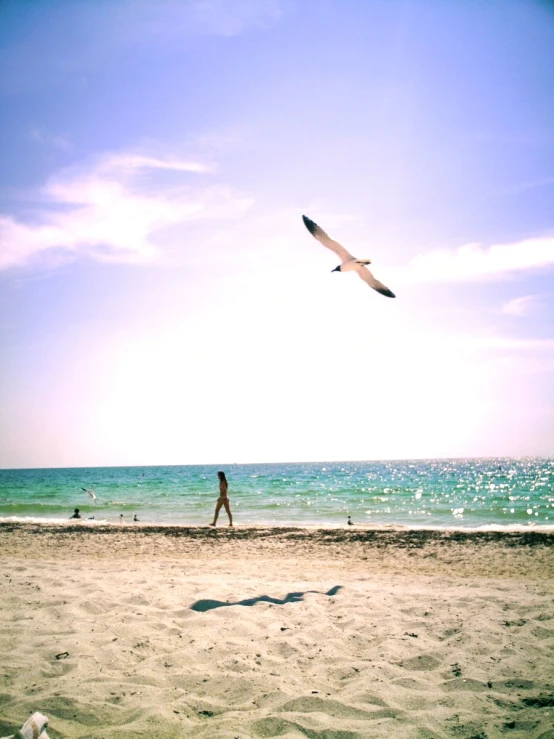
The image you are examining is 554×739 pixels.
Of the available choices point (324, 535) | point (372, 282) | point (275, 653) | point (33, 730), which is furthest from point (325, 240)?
point (324, 535)

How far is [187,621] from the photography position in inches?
189

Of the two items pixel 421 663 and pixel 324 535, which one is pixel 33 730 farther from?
pixel 324 535

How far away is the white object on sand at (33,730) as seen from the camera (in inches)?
103

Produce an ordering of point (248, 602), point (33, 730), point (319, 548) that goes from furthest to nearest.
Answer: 1. point (319, 548)
2. point (248, 602)
3. point (33, 730)

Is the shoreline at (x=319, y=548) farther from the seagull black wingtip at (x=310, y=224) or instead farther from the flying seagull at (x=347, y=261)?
the seagull black wingtip at (x=310, y=224)

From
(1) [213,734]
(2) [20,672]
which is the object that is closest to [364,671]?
(1) [213,734]

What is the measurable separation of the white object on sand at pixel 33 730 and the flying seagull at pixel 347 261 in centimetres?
606

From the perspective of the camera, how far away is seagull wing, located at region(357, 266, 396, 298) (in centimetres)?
757

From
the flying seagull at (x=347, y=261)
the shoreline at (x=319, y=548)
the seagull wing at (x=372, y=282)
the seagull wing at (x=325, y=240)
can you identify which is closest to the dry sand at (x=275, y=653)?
the shoreline at (x=319, y=548)

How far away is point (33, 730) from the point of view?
2.64 m

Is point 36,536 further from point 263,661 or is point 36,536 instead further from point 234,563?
point 263,661

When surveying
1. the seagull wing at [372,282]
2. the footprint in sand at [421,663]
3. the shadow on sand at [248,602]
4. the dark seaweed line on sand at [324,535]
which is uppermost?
the seagull wing at [372,282]

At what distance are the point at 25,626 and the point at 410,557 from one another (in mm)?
7424

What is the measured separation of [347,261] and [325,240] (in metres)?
0.53
